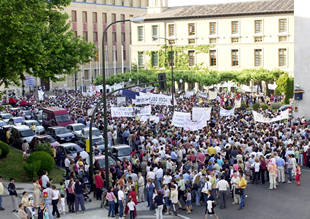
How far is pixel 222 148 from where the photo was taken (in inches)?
993

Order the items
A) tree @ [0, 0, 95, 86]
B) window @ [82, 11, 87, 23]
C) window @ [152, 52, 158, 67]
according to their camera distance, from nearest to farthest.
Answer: tree @ [0, 0, 95, 86] < window @ [152, 52, 158, 67] < window @ [82, 11, 87, 23]

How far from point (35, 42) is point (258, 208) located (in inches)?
529

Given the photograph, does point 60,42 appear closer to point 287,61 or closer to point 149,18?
point 287,61

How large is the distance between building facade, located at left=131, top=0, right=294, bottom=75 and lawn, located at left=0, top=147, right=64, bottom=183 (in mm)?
34999

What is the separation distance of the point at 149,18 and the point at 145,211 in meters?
54.7

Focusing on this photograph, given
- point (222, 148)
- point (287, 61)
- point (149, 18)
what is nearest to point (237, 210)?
point (222, 148)

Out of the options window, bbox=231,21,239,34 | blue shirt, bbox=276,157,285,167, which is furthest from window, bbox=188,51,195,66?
blue shirt, bbox=276,157,285,167

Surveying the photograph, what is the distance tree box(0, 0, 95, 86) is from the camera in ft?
77.7

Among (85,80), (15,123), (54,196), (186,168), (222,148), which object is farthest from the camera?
(85,80)

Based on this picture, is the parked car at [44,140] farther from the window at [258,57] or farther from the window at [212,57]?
the window at [212,57]

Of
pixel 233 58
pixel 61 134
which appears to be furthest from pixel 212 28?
pixel 61 134

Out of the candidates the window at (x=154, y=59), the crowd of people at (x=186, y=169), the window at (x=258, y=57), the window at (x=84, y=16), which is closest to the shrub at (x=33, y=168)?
the crowd of people at (x=186, y=169)

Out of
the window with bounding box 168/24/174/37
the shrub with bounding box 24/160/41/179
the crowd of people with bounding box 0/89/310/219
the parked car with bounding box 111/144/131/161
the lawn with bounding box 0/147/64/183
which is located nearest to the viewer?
the crowd of people with bounding box 0/89/310/219

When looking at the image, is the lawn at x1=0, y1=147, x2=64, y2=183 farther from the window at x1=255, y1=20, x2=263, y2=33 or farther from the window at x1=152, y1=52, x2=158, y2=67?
the window at x1=152, y1=52, x2=158, y2=67
